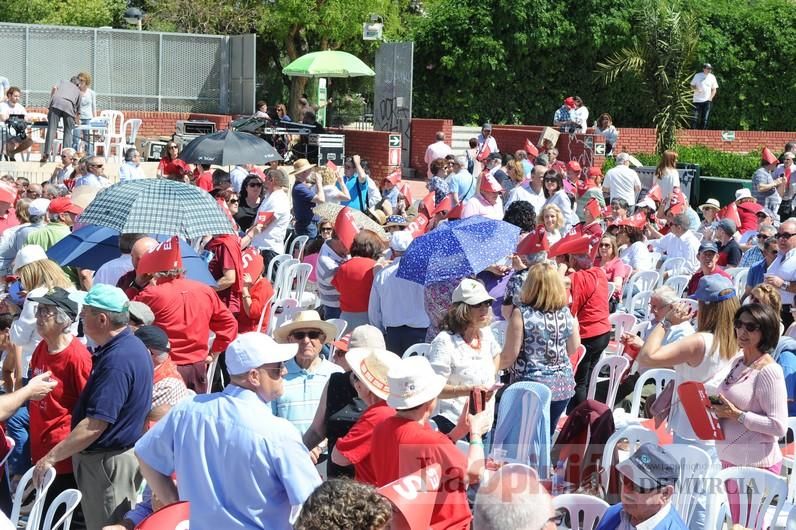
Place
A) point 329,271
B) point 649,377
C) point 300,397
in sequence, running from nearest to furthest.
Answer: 1. point 300,397
2. point 649,377
3. point 329,271

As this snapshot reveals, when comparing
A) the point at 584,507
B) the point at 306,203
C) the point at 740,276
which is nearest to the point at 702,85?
the point at 306,203

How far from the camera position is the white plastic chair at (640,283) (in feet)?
34.3

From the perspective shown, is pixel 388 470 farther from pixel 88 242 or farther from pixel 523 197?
pixel 523 197

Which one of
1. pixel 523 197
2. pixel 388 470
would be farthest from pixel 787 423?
pixel 523 197

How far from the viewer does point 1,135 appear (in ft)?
66.9

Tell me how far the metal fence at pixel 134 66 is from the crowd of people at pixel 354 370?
1668 centimetres

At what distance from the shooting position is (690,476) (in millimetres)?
5188

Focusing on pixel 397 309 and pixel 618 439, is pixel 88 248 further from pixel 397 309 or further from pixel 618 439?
pixel 618 439

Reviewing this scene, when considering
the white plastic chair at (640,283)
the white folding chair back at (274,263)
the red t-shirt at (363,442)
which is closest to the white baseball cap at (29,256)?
the white folding chair back at (274,263)

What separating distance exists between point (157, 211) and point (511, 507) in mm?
5391

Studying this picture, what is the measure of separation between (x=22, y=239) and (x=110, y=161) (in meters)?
11.3

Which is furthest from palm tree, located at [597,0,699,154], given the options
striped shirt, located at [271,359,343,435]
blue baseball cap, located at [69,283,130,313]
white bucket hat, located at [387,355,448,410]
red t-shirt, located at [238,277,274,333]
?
white bucket hat, located at [387,355,448,410]

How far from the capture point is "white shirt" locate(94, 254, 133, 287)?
25.1 feet

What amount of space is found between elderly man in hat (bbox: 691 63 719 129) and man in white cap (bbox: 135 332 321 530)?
79.6ft
